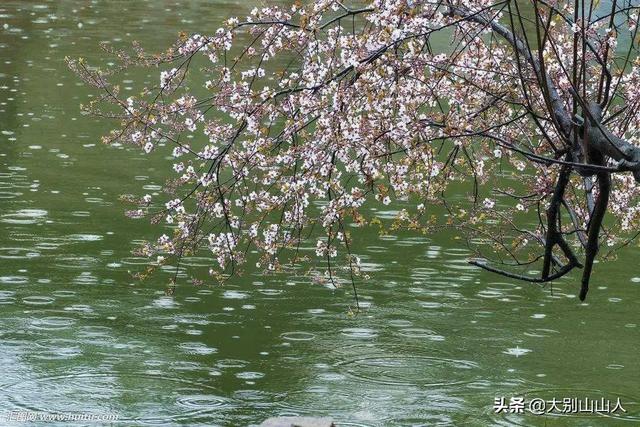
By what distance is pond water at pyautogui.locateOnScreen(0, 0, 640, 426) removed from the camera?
472 inches

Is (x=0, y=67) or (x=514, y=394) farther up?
(x=0, y=67)

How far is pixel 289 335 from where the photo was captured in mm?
14367

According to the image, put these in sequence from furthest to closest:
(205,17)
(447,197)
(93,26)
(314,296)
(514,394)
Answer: (205,17) → (93,26) → (447,197) → (314,296) → (514,394)

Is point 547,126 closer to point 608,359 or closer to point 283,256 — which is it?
point 608,359

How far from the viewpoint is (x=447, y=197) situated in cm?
2312

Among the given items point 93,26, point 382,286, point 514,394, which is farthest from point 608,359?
point 93,26

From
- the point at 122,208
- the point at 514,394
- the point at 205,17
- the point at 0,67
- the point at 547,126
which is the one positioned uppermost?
the point at 205,17

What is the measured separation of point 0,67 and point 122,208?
1809 cm

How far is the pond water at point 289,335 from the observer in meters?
12.0

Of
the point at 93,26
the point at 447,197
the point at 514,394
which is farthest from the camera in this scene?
the point at 93,26
